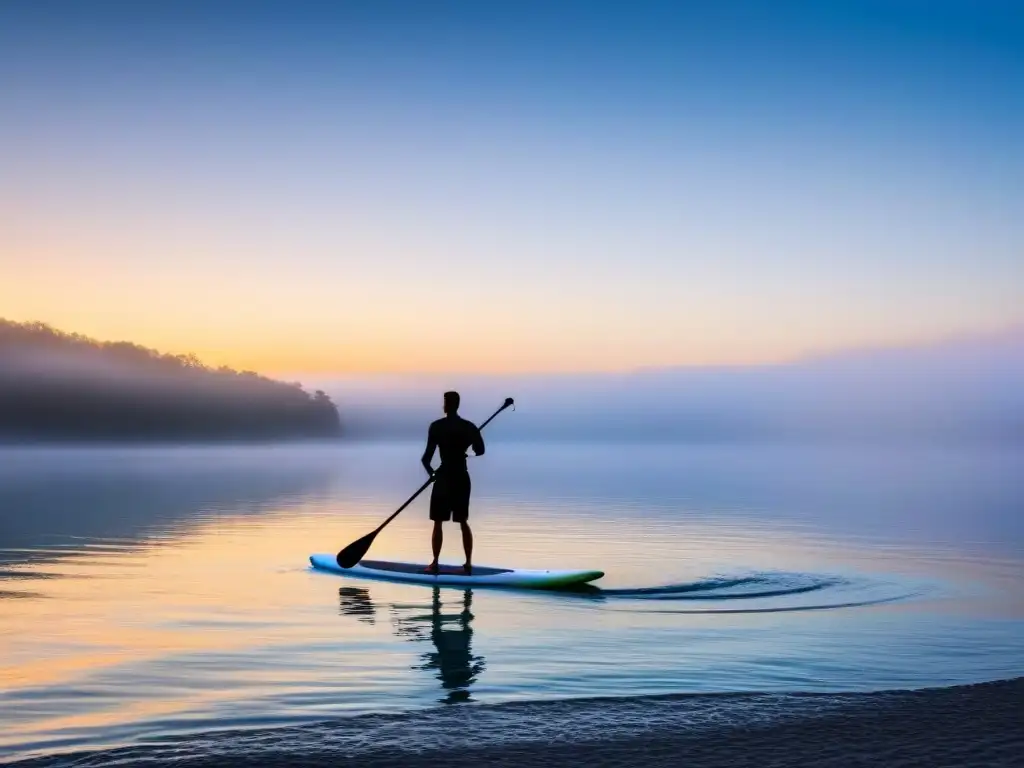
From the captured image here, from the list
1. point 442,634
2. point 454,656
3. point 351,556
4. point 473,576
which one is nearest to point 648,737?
point 454,656

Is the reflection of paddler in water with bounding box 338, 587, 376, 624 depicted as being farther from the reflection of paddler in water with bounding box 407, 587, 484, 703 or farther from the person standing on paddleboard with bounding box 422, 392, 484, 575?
the person standing on paddleboard with bounding box 422, 392, 484, 575

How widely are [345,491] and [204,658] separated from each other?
37.9m

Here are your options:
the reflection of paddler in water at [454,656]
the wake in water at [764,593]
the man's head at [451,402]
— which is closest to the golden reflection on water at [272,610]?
the reflection of paddler in water at [454,656]

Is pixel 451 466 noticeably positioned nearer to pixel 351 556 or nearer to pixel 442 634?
pixel 351 556

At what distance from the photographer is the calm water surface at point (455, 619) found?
347 inches

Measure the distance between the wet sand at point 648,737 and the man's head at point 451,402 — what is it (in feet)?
26.6

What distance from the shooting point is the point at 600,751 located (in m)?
6.61

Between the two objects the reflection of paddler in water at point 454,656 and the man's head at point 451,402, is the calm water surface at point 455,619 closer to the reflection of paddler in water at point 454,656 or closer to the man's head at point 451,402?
the reflection of paddler in water at point 454,656

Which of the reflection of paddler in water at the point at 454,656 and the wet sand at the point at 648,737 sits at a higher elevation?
the wet sand at the point at 648,737

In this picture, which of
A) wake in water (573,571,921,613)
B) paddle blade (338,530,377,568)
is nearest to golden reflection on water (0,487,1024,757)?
paddle blade (338,530,377,568)

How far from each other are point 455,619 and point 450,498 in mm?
3464

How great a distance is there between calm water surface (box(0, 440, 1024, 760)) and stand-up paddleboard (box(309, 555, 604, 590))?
1.74 feet

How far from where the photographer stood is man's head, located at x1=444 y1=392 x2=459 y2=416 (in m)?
15.8

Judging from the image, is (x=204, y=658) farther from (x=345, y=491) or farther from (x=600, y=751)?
(x=345, y=491)
